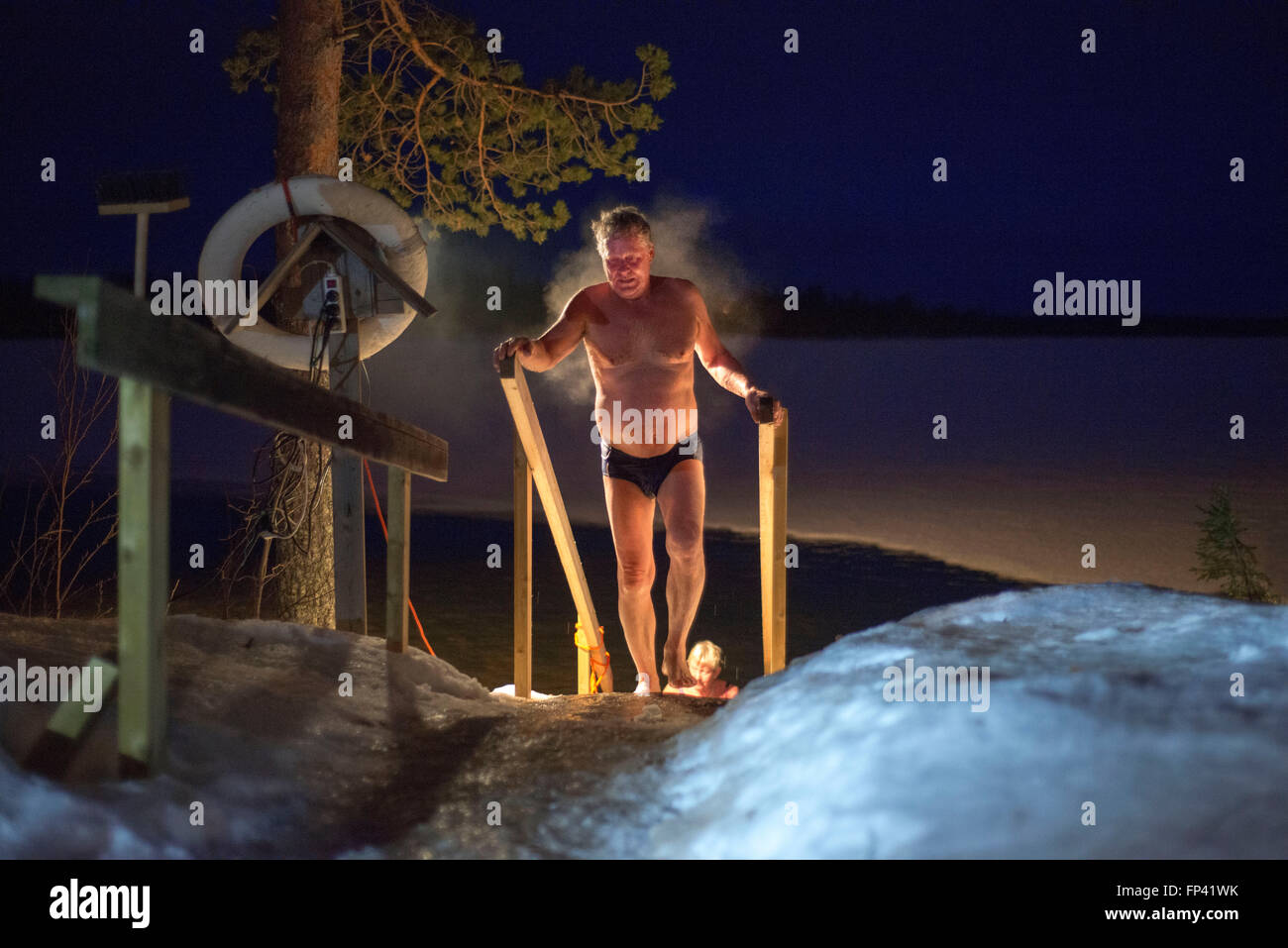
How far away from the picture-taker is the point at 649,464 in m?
4.48

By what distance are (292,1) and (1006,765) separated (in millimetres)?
Result: 6673

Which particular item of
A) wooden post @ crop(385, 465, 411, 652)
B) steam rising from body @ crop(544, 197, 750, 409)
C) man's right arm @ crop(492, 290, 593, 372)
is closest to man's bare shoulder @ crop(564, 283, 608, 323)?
man's right arm @ crop(492, 290, 593, 372)

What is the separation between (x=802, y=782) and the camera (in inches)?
78.5

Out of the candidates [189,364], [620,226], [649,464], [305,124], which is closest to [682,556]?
[649,464]

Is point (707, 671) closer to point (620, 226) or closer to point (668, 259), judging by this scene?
A: point (620, 226)

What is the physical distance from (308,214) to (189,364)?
3.19 m

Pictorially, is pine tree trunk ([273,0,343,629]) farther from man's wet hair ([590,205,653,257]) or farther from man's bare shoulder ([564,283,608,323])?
man's wet hair ([590,205,653,257])

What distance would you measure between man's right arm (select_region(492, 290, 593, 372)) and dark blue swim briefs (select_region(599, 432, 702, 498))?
491mm

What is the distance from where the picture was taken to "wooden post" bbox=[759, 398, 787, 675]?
4148 millimetres

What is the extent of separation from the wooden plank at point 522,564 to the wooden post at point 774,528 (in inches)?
41.1

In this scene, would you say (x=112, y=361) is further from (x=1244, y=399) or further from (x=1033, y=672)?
(x=1244, y=399)

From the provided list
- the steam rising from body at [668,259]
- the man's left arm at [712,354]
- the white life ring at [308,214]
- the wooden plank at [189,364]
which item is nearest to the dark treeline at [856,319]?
the steam rising from body at [668,259]

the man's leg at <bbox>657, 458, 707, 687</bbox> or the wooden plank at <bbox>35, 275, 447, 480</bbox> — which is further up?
the wooden plank at <bbox>35, 275, 447, 480</bbox>

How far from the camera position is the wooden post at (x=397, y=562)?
4055 mm
